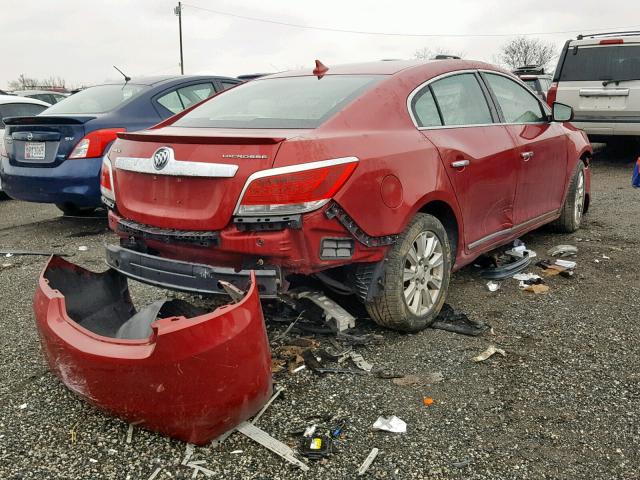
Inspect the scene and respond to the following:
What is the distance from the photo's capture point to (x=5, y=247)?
5922 mm

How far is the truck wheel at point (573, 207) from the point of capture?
568 cm

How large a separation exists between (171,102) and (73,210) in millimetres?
1770

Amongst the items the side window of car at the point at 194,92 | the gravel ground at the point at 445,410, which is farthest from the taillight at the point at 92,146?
the gravel ground at the point at 445,410

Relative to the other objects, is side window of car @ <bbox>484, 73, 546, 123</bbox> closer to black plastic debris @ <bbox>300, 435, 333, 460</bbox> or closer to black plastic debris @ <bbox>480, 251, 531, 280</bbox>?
black plastic debris @ <bbox>480, 251, 531, 280</bbox>

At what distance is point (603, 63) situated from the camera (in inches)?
382

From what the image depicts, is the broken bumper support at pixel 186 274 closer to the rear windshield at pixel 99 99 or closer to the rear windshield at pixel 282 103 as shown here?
the rear windshield at pixel 282 103

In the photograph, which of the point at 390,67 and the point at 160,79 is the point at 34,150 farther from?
the point at 390,67

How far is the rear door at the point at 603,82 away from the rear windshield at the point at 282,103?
7.37 metres

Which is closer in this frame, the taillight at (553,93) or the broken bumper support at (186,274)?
the broken bumper support at (186,274)

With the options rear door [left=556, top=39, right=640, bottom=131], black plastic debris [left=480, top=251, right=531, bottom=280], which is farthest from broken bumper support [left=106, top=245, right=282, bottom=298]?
rear door [left=556, top=39, right=640, bottom=131]

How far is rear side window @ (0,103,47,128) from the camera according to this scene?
844 centimetres

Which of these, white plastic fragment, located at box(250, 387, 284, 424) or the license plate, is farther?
the license plate

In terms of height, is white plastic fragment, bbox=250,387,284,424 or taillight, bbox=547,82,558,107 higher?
taillight, bbox=547,82,558,107

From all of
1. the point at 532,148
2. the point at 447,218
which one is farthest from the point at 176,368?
the point at 532,148
